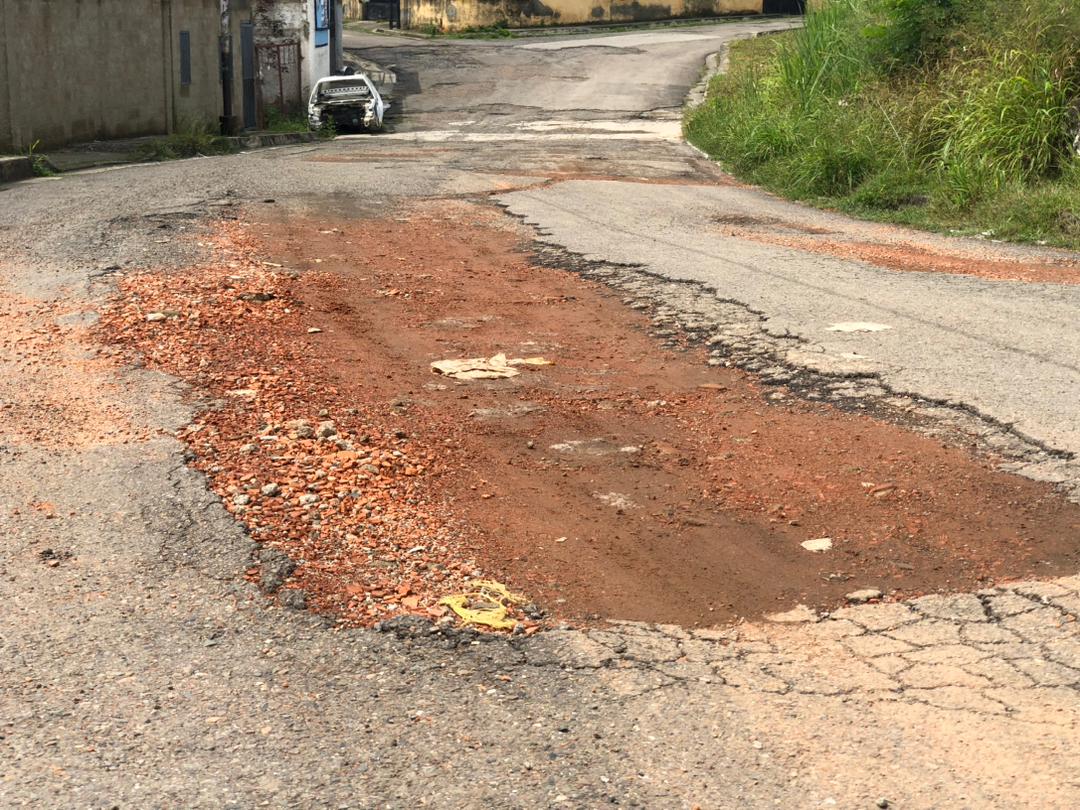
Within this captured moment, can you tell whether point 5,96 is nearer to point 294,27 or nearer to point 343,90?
point 343,90

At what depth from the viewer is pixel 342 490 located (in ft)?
17.3

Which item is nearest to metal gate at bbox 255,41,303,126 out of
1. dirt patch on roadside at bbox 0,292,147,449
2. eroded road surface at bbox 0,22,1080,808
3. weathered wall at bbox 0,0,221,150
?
weathered wall at bbox 0,0,221,150

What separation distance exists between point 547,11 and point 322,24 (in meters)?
16.4

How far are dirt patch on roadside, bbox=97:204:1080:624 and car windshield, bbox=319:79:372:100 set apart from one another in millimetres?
16284

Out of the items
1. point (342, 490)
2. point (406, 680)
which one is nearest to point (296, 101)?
point (342, 490)

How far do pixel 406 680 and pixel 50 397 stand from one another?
362cm

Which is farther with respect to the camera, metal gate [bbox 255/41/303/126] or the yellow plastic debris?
metal gate [bbox 255/41/303/126]

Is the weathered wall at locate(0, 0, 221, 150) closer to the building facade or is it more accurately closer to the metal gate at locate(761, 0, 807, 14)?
the building facade

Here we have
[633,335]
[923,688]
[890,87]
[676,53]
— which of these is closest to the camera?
[923,688]

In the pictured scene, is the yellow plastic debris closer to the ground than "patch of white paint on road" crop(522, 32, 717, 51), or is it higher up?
closer to the ground

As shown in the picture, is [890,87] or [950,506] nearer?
[950,506]

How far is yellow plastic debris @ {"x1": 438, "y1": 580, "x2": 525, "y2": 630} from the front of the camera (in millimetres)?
4195

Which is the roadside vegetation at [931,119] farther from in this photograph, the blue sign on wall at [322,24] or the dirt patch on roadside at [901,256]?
the blue sign on wall at [322,24]

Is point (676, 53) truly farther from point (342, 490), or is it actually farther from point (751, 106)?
point (342, 490)
